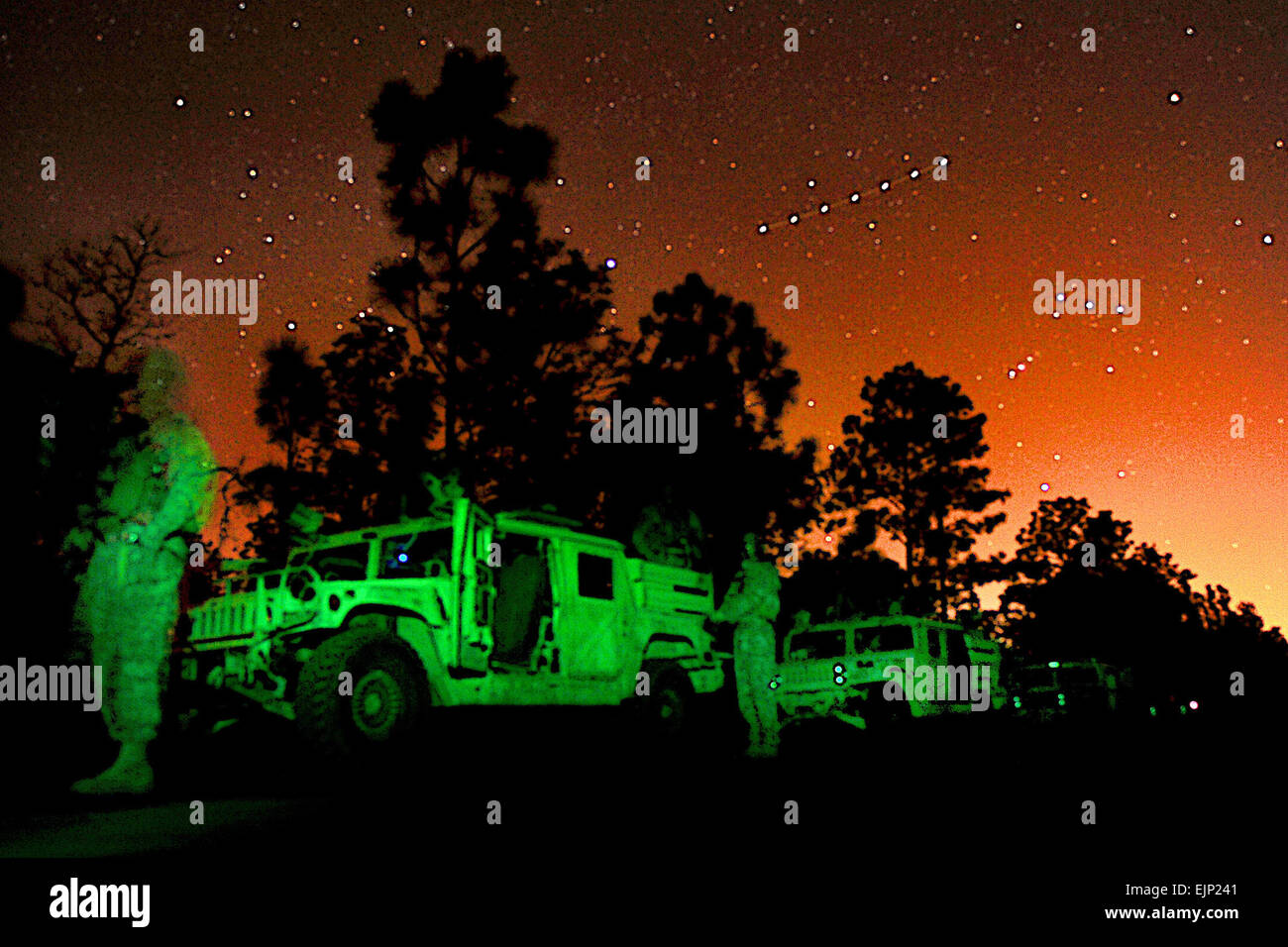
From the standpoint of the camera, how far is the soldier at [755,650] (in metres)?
10.4

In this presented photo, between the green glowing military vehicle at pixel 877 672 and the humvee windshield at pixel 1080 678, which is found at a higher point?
the green glowing military vehicle at pixel 877 672

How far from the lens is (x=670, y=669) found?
39.7 ft

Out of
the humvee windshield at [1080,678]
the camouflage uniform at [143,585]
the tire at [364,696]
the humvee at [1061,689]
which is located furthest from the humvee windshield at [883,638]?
the camouflage uniform at [143,585]

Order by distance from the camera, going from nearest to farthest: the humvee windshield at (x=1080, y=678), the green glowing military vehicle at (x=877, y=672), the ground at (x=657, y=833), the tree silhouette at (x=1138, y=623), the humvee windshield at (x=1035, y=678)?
the ground at (x=657, y=833) < the green glowing military vehicle at (x=877, y=672) < the humvee windshield at (x=1080, y=678) < the humvee windshield at (x=1035, y=678) < the tree silhouette at (x=1138, y=623)

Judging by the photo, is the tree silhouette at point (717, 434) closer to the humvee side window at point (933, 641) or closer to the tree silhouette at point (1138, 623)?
the humvee side window at point (933, 641)

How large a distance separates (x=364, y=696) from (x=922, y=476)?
1420 inches

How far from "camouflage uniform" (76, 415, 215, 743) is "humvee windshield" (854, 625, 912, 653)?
10.3 meters

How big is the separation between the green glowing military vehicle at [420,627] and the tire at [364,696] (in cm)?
1

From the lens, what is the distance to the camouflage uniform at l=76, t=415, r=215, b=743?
6.21m

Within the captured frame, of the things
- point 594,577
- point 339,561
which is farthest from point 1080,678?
point 339,561

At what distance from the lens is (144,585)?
6.36 metres

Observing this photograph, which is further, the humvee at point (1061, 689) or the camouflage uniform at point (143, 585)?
the humvee at point (1061, 689)

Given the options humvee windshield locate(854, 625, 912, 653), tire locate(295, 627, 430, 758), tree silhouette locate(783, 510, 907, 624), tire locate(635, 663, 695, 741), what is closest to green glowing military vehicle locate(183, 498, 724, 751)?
tire locate(295, 627, 430, 758)
